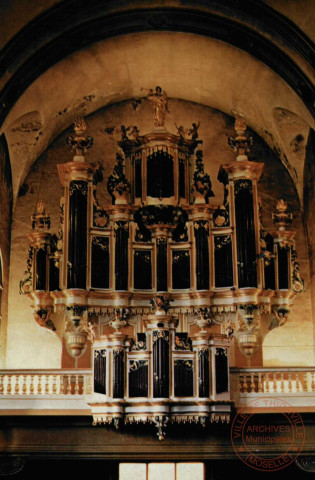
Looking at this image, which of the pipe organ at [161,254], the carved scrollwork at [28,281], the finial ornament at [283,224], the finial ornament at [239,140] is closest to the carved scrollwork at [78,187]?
the pipe organ at [161,254]

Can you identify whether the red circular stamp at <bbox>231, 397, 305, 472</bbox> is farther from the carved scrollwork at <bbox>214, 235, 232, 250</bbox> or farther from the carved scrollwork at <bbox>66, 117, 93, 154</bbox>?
the carved scrollwork at <bbox>66, 117, 93, 154</bbox>

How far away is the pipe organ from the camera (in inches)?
642

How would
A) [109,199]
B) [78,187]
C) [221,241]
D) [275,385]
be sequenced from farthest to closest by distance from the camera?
[109,199]
[78,187]
[221,241]
[275,385]

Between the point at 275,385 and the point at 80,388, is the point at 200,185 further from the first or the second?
the point at 80,388

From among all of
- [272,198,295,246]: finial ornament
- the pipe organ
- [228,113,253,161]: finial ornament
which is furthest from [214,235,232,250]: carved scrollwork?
[228,113,253,161]: finial ornament

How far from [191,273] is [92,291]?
200 centimetres

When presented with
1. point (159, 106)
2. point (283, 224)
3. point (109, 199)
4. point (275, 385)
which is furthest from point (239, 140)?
point (275, 385)

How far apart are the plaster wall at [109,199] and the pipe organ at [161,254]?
1.96m

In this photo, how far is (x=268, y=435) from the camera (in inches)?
582

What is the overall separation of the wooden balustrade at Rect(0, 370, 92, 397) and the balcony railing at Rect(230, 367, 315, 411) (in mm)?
2722

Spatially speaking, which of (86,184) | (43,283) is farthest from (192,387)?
(86,184)

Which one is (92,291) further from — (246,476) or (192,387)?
(246,476)

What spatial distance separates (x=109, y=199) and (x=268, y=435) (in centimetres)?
764

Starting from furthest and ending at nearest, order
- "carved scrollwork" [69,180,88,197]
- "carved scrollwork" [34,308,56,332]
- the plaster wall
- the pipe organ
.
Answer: the plaster wall → "carved scrollwork" [69,180,88,197] → "carved scrollwork" [34,308,56,332] → the pipe organ
